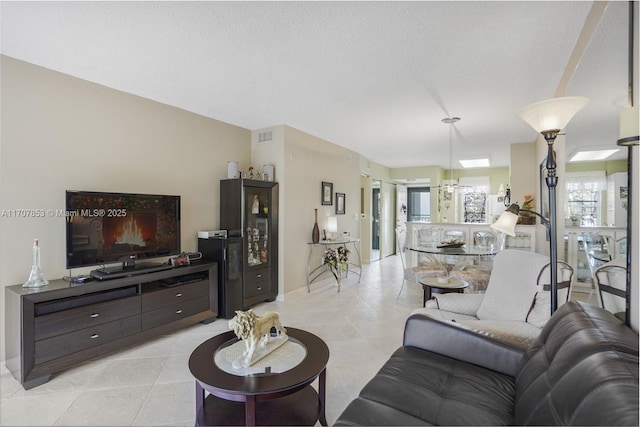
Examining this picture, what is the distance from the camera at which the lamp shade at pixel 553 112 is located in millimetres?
1682

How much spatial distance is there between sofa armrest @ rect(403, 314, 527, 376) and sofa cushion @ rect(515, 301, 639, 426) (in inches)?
6.2

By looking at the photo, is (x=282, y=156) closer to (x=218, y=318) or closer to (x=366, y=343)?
(x=218, y=318)

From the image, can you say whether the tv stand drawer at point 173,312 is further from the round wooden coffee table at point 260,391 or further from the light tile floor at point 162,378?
the round wooden coffee table at point 260,391

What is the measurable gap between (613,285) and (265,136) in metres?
4.08

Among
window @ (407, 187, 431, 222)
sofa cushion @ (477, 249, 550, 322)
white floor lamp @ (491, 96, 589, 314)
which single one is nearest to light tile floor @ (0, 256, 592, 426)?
sofa cushion @ (477, 249, 550, 322)

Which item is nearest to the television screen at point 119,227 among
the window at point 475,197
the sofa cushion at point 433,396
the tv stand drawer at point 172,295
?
the tv stand drawer at point 172,295

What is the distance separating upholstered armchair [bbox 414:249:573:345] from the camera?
2080 millimetres

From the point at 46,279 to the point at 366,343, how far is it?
2.86 m

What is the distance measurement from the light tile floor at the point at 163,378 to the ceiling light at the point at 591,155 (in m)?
2.04

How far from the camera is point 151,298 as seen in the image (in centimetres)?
303

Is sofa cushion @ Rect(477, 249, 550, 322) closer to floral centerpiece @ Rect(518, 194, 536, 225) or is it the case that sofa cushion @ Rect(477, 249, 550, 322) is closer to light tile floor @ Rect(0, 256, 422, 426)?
light tile floor @ Rect(0, 256, 422, 426)

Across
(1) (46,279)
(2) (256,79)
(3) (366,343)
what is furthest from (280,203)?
(1) (46,279)

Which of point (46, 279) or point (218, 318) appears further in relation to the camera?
point (218, 318)

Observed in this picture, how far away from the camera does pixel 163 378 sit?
2416 millimetres
